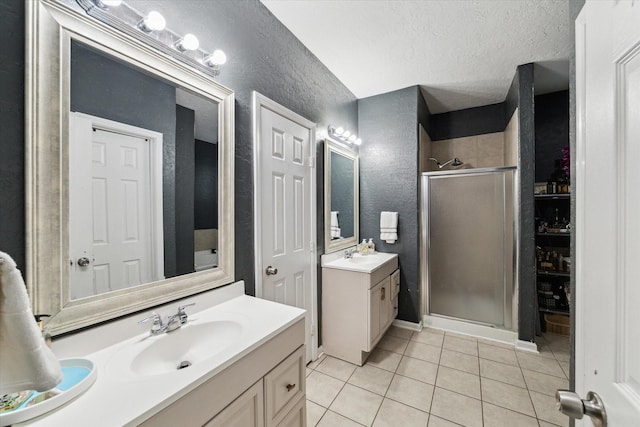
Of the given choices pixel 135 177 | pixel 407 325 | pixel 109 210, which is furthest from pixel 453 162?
pixel 109 210

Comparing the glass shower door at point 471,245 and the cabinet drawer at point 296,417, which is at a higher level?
the glass shower door at point 471,245

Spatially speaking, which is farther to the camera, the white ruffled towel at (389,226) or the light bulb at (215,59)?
the white ruffled towel at (389,226)

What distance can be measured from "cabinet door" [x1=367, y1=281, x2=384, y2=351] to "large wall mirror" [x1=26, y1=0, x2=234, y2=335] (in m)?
1.23

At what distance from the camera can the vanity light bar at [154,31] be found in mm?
896

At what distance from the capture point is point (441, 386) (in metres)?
1.83

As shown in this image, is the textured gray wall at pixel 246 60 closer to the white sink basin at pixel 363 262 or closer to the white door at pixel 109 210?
the white door at pixel 109 210

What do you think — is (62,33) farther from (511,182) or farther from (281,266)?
(511,182)

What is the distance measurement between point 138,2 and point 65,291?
3.72ft

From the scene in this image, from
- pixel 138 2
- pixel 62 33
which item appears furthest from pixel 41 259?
pixel 138 2

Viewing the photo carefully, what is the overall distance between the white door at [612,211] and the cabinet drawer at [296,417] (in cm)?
100

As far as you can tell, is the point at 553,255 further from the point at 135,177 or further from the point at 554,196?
the point at 135,177

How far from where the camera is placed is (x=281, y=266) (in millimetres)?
1779


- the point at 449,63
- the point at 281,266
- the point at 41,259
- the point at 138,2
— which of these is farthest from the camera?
the point at 449,63

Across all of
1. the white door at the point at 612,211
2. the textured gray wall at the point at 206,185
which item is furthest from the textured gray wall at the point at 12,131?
the white door at the point at 612,211
